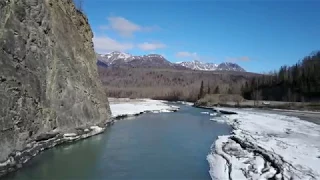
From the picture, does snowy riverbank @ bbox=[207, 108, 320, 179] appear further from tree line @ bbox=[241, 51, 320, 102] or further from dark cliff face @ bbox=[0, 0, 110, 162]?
tree line @ bbox=[241, 51, 320, 102]

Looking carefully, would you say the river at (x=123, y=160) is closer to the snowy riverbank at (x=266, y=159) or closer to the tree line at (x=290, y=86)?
the snowy riverbank at (x=266, y=159)

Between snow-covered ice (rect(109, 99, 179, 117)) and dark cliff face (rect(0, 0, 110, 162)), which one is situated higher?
dark cliff face (rect(0, 0, 110, 162))

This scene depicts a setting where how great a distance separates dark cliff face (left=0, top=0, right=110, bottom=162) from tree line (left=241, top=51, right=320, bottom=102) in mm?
81648

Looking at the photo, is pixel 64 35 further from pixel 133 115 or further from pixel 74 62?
pixel 133 115

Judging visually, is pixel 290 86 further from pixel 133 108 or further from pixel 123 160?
pixel 123 160

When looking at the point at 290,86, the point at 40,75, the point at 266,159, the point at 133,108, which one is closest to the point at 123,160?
the point at 40,75

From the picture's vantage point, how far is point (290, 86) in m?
108

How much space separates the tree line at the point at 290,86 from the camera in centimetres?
9709

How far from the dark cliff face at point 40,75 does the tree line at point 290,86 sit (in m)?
81.6

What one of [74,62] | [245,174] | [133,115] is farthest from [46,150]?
[133,115]

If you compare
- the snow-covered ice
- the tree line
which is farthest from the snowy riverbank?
the tree line

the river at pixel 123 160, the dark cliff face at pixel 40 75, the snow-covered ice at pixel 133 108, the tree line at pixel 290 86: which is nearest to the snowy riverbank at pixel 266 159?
the river at pixel 123 160

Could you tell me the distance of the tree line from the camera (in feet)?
319

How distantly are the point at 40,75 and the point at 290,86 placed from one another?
101 meters
